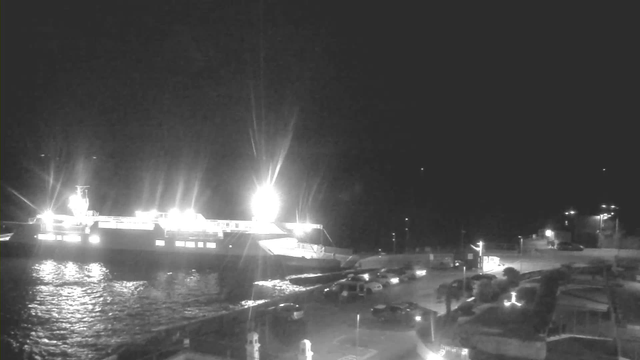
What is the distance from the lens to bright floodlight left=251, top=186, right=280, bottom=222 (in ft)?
77.0

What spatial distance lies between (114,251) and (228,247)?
249 inches

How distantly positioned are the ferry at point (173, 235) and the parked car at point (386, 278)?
7.44 m

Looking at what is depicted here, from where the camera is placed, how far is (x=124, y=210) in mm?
37469

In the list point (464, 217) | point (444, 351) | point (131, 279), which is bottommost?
point (131, 279)

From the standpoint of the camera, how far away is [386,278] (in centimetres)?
1160

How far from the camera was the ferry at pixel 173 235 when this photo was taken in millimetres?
21422

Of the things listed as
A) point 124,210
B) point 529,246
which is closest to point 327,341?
point 529,246

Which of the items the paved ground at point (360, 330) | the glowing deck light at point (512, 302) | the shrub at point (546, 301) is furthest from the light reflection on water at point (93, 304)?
the shrub at point (546, 301)

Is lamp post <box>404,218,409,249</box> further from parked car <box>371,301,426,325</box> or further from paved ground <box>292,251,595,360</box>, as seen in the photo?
parked car <box>371,301,426,325</box>

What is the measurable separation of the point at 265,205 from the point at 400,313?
55.0ft

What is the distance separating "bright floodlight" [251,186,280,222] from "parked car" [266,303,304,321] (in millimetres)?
15491

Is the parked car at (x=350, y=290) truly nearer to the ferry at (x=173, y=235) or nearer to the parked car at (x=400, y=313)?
the parked car at (x=400, y=313)

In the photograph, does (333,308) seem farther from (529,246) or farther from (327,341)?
(529,246)

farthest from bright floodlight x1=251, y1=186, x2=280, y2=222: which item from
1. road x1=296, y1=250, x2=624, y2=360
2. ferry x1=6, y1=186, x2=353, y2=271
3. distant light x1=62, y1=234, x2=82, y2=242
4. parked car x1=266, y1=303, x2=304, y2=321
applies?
parked car x1=266, y1=303, x2=304, y2=321
